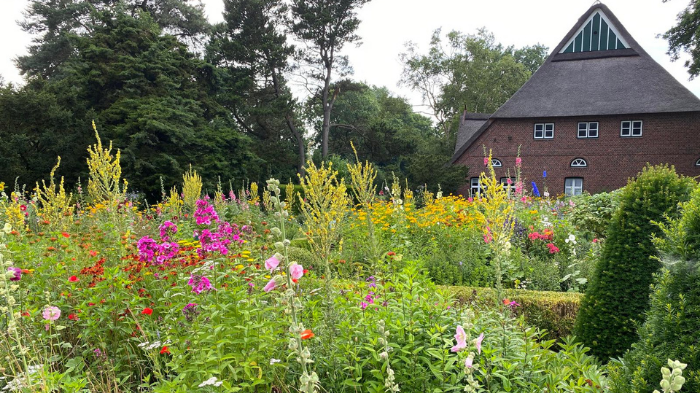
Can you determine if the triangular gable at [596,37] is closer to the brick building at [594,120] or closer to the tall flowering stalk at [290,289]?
the brick building at [594,120]

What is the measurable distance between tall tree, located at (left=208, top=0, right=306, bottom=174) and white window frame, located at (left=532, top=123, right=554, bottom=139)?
13.0m

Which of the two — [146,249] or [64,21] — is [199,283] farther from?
[64,21]

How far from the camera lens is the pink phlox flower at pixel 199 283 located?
Result: 2750 mm

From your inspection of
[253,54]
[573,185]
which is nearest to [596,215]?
[573,185]

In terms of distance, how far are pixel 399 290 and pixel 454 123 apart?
3317cm

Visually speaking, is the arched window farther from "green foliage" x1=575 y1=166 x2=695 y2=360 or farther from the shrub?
the shrub

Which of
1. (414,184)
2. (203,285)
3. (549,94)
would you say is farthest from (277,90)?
(203,285)

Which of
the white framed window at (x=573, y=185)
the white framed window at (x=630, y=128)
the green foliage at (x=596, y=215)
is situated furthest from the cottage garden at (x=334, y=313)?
the white framed window at (x=630, y=128)

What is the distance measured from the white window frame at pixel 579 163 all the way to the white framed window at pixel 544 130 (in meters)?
1.65

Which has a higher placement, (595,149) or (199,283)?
(595,149)

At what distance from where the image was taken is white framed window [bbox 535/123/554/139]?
21406 millimetres

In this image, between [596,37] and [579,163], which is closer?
[579,163]

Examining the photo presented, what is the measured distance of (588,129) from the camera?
20.9 metres

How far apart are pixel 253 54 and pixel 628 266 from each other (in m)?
23.5
